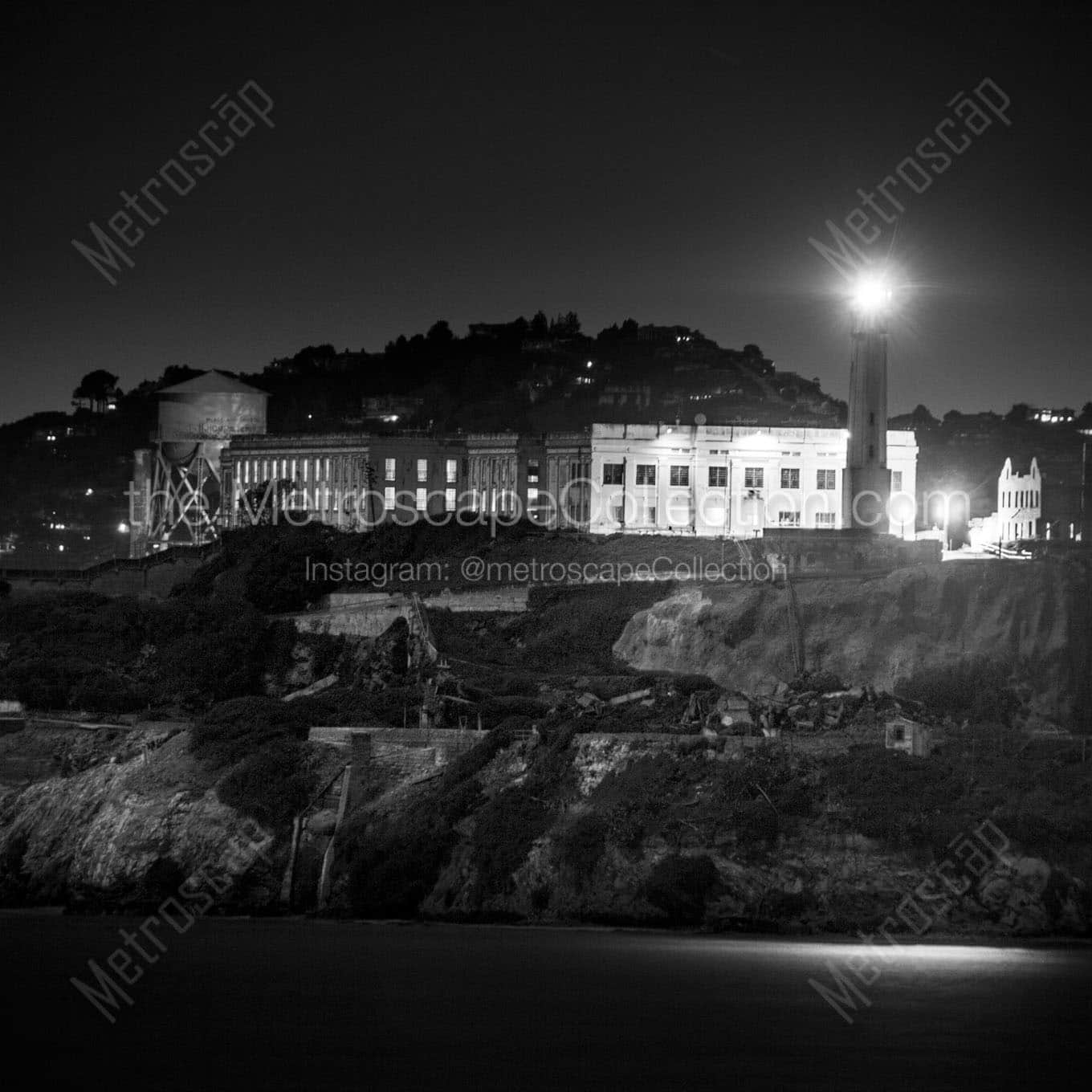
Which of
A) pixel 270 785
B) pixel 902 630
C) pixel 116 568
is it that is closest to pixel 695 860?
pixel 270 785

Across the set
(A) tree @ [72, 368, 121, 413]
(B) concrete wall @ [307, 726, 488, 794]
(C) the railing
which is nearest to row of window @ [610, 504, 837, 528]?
(C) the railing

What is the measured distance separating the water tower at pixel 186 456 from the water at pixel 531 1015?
57721 millimetres

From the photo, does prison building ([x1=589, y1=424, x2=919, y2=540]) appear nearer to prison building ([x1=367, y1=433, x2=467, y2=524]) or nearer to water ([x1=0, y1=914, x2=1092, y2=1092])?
prison building ([x1=367, y1=433, x2=467, y2=524])

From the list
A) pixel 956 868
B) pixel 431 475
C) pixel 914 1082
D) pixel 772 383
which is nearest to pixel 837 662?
pixel 956 868

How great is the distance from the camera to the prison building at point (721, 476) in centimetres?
7900

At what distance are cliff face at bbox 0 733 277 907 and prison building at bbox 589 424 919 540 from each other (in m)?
34.7

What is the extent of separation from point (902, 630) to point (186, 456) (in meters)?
51.1

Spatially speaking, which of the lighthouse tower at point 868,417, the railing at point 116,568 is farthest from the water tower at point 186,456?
the lighthouse tower at point 868,417

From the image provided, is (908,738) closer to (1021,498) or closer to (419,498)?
(1021,498)

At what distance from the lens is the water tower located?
314 feet

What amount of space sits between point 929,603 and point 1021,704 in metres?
4.95

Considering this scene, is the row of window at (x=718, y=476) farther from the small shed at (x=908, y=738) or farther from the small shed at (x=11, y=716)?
the small shed at (x=908, y=738)

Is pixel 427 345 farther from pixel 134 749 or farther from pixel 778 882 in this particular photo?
pixel 778 882

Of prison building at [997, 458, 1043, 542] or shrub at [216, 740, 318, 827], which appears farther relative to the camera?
prison building at [997, 458, 1043, 542]
